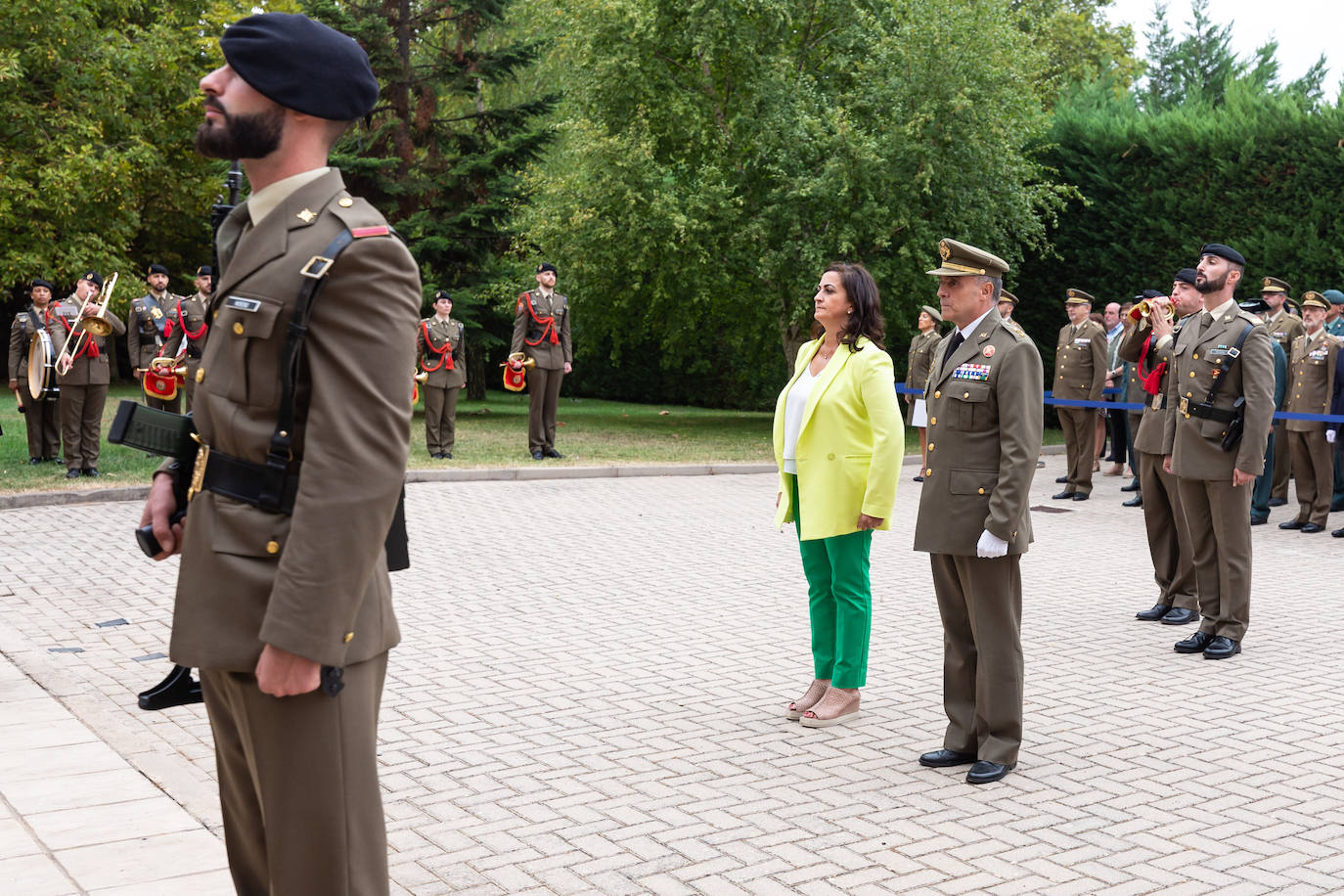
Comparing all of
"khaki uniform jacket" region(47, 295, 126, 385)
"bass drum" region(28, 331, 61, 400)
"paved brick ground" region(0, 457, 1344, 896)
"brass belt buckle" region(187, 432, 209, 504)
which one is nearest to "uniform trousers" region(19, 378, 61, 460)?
"bass drum" region(28, 331, 61, 400)

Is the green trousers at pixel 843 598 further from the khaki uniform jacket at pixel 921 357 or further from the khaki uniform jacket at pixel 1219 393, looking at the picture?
the khaki uniform jacket at pixel 921 357

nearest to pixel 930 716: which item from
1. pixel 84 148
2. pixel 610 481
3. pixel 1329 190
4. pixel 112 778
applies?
pixel 112 778

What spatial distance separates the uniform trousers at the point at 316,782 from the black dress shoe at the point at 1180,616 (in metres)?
7.09

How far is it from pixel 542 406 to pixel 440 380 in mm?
1399

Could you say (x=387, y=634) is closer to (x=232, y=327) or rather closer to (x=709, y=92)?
(x=232, y=327)

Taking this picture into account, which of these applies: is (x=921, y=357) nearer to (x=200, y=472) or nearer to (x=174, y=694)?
(x=174, y=694)

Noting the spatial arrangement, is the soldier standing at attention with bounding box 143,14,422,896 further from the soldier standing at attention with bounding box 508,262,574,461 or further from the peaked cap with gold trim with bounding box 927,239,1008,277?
the soldier standing at attention with bounding box 508,262,574,461

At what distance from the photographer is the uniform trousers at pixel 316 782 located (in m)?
2.56

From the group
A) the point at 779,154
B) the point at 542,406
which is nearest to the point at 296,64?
the point at 542,406

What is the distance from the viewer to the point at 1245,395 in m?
7.85

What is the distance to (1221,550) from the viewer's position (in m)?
7.86

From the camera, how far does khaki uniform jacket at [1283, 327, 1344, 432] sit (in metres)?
14.2

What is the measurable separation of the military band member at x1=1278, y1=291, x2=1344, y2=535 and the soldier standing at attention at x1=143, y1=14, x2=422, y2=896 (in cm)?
1297

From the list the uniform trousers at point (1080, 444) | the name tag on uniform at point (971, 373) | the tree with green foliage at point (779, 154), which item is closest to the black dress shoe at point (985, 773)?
the name tag on uniform at point (971, 373)
